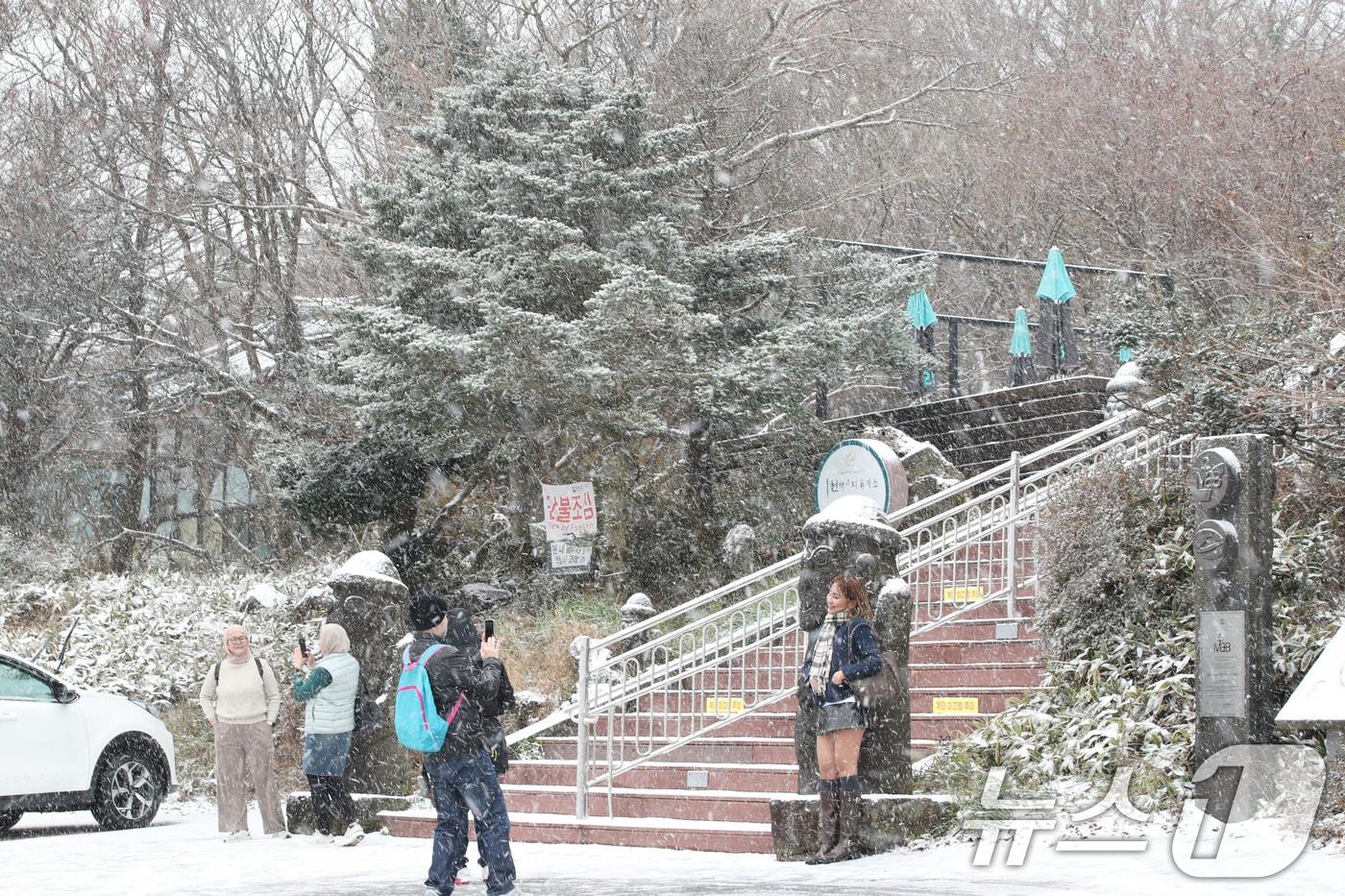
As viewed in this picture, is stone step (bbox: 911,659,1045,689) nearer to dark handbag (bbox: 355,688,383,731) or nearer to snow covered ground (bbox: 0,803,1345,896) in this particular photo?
snow covered ground (bbox: 0,803,1345,896)

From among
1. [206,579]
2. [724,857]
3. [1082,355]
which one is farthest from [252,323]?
[724,857]

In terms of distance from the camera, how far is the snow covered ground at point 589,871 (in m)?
7.68

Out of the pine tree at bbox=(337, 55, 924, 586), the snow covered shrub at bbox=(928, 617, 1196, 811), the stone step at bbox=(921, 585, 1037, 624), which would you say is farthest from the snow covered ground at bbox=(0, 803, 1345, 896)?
the pine tree at bbox=(337, 55, 924, 586)

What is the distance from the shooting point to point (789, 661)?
44.3ft

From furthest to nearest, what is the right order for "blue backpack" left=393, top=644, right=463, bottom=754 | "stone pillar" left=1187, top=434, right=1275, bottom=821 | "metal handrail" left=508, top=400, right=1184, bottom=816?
"metal handrail" left=508, top=400, right=1184, bottom=816 < "stone pillar" left=1187, top=434, right=1275, bottom=821 < "blue backpack" left=393, top=644, right=463, bottom=754

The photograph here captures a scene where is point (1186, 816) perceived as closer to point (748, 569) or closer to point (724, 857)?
point (724, 857)

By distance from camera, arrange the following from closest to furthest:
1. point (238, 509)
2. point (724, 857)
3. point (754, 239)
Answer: point (724, 857), point (754, 239), point (238, 509)

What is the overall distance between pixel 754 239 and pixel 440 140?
13.2 ft

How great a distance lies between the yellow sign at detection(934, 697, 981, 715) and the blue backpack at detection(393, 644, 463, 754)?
497 cm

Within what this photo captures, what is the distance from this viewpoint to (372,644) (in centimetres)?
1224

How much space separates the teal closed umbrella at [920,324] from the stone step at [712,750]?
10.0 metres

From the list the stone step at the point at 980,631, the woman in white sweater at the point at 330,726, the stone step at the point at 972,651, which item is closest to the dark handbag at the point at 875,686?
the stone step at the point at 972,651

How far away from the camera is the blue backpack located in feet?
26.0

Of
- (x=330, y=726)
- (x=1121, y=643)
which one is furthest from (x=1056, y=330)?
(x=330, y=726)
